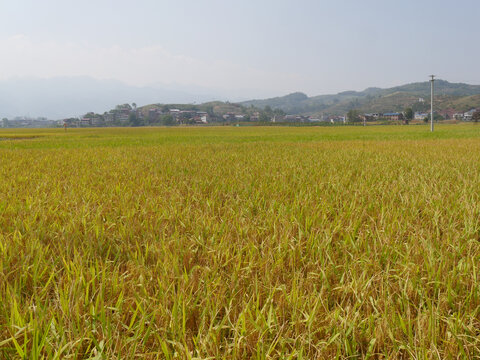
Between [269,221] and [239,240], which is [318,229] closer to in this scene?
[269,221]

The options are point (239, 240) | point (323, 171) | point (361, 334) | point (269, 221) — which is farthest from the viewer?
point (323, 171)

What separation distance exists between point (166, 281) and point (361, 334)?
37.4 inches

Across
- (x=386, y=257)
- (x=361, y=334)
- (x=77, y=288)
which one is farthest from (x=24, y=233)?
(x=386, y=257)

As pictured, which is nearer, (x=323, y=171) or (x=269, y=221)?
(x=269, y=221)

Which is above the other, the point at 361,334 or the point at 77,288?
the point at 77,288

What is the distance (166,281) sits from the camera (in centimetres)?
151

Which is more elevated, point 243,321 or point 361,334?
point 243,321

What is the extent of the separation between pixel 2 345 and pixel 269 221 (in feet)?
6.09

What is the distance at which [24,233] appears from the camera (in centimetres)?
237

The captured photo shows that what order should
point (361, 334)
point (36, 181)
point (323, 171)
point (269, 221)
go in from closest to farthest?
1. point (361, 334)
2. point (269, 221)
3. point (36, 181)
4. point (323, 171)

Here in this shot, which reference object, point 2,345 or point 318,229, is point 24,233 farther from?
point 318,229

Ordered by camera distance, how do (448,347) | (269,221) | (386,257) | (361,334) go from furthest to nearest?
(269,221), (386,257), (361,334), (448,347)

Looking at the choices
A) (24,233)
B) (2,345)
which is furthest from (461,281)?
(24,233)

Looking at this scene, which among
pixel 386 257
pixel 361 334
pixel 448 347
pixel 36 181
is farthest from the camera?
pixel 36 181
